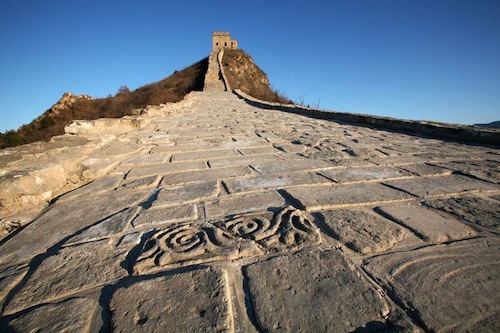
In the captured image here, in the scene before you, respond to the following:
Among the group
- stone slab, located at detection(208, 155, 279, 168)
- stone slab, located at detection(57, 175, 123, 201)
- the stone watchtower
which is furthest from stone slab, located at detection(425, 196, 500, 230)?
the stone watchtower

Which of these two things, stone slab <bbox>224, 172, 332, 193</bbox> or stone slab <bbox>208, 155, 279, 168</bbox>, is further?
stone slab <bbox>208, 155, 279, 168</bbox>

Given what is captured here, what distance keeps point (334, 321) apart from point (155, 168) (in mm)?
2111

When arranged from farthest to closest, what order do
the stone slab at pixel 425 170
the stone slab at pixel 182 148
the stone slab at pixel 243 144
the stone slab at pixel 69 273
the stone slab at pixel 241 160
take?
the stone slab at pixel 243 144 < the stone slab at pixel 182 148 < the stone slab at pixel 241 160 < the stone slab at pixel 425 170 < the stone slab at pixel 69 273

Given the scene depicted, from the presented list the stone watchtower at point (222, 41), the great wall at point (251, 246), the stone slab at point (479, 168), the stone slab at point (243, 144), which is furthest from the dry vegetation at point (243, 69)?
the great wall at point (251, 246)

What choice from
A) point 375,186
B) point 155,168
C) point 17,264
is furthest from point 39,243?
point 375,186

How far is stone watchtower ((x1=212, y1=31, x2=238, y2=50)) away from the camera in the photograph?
40.1 metres

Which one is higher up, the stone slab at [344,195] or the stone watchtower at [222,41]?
the stone watchtower at [222,41]

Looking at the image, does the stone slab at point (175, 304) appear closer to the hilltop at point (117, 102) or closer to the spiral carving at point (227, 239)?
the spiral carving at point (227, 239)

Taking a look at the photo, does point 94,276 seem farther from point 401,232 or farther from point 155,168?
point 155,168

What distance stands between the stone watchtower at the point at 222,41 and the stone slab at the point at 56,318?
4340cm

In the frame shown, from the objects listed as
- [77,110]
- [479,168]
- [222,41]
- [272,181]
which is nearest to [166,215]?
[272,181]

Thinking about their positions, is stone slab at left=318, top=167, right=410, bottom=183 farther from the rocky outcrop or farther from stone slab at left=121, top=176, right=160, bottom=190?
the rocky outcrop

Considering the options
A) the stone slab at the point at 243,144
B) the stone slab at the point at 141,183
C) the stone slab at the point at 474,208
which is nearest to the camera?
the stone slab at the point at 474,208

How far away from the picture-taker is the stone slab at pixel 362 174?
6.73ft
